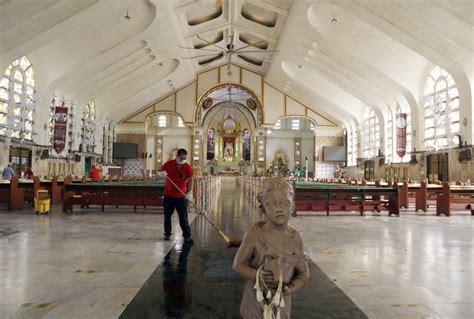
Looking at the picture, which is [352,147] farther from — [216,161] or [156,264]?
[156,264]

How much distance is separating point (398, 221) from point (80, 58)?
1492 centimetres

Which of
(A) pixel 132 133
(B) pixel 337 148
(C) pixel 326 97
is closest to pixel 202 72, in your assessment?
(A) pixel 132 133

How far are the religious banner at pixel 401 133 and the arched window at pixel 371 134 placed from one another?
4899 mm

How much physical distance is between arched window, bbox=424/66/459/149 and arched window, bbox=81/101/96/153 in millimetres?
19641

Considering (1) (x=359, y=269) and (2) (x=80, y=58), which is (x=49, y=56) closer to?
(2) (x=80, y=58)

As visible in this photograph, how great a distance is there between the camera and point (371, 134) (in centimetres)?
2434

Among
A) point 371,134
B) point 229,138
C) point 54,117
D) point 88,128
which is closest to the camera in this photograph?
point 54,117

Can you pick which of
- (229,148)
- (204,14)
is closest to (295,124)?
(229,148)

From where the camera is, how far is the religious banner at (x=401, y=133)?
701 inches

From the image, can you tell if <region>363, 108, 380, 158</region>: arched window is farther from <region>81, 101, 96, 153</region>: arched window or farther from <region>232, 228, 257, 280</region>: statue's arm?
<region>232, 228, 257, 280</region>: statue's arm

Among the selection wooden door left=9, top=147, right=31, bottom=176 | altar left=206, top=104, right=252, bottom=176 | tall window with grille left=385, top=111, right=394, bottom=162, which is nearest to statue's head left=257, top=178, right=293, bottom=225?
wooden door left=9, top=147, right=31, bottom=176

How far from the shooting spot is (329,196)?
8.86 metres

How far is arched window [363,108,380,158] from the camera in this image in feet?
77.1

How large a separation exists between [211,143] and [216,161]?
250 centimetres
